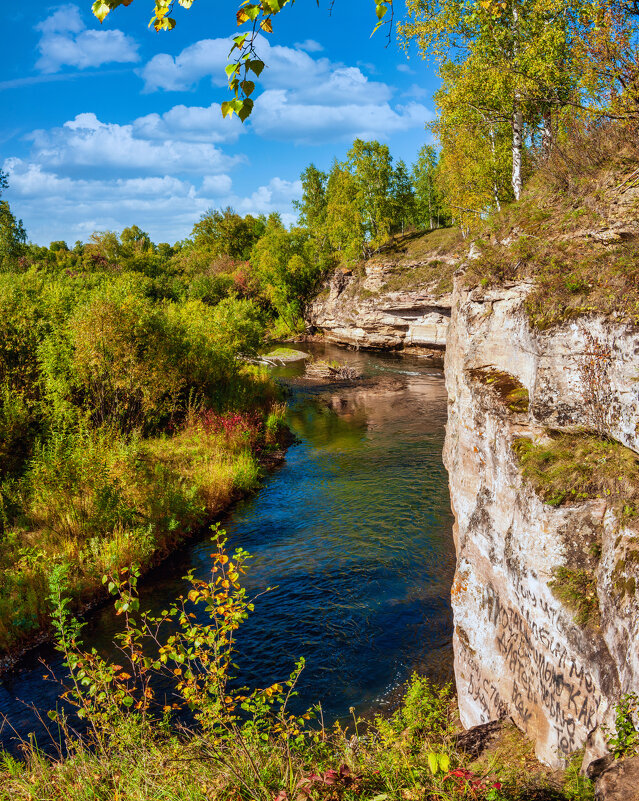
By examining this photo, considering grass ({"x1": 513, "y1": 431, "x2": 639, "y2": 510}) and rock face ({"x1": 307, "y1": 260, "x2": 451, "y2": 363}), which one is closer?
grass ({"x1": 513, "y1": 431, "x2": 639, "y2": 510})

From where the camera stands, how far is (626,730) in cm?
403

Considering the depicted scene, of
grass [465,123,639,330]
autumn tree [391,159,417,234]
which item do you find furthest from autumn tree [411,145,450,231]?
grass [465,123,639,330]

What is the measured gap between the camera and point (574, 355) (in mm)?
6438

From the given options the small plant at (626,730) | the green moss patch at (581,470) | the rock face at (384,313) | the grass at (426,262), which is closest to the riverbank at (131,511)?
the green moss patch at (581,470)

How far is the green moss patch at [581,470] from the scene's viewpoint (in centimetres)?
523

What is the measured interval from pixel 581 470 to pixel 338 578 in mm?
8053

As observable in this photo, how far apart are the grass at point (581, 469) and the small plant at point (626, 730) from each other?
1634 mm

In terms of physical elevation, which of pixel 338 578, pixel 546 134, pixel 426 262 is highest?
pixel 426 262

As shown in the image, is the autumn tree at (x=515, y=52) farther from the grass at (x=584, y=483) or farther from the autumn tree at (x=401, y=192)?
the autumn tree at (x=401, y=192)

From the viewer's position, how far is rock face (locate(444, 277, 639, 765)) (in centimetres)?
496

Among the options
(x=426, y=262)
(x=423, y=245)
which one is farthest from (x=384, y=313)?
(x=423, y=245)

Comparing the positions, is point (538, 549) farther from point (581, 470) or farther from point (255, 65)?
point (255, 65)

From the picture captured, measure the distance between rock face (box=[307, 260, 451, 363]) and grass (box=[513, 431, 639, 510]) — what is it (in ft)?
118

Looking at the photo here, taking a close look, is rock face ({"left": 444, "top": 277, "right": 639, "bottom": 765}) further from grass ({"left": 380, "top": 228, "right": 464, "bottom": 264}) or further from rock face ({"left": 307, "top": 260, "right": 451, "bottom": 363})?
grass ({"left": 380, "top": 228, "right": 464, "bottom": 264})
